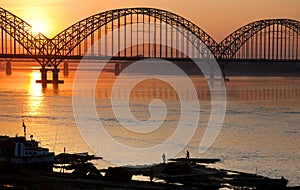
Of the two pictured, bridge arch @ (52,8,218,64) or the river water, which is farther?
bridge arch @ (52,8,218,64)

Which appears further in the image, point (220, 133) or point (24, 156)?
point (220, 133)

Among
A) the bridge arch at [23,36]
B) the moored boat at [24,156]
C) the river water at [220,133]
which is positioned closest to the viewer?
the moored boat at [24,156]

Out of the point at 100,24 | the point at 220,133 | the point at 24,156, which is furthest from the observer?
the point at 100,24

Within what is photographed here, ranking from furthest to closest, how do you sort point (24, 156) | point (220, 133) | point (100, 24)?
point (100, 24) → point (220, 133) → point (24, 156)

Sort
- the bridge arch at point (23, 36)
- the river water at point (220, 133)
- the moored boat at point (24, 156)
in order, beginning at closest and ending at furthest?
1. the moored boat at point (24, 156)
2. the river water at point (220, 133)
3. the bridge arch at point (23, 36)

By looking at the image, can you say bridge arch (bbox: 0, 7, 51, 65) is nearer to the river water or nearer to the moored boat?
the river water

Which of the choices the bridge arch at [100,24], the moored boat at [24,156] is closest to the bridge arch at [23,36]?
the bridge arch at [100,24]

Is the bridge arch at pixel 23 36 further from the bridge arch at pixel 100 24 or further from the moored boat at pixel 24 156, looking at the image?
the moored boat at pixel 24 156

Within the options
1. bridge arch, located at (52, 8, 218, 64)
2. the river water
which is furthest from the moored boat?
bridge arch, located at (52, 8, 218, 64)

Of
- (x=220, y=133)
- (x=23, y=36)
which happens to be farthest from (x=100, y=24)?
(x=220, y=133)

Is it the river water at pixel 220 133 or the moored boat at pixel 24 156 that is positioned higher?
the moored boat at pixel 24 156

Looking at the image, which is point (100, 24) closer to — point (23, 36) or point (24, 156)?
point (23, 36)

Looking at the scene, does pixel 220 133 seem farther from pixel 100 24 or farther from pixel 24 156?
pixel 100 24

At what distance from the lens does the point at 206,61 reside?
160875 mm
